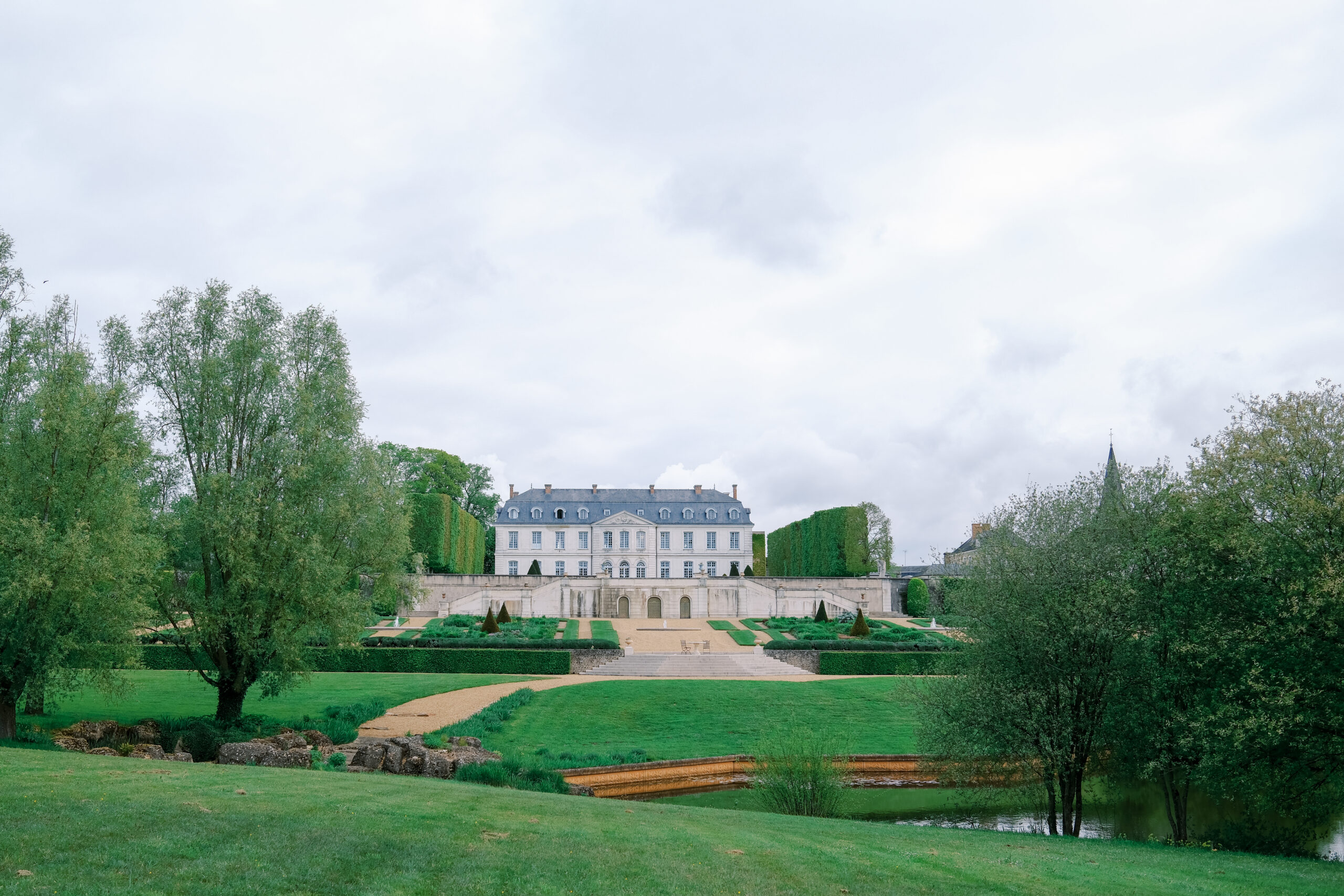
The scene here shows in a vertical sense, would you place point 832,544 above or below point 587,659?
above

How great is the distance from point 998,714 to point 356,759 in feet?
35.9

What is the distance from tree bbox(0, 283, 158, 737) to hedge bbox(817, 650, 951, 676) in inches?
979

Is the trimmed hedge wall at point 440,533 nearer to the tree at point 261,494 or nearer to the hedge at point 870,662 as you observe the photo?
the hedge at point 870,662

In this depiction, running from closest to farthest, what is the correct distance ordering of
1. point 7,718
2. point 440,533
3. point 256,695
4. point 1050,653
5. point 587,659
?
point 1050,653
point 7,718
point 256,695
point 587,659
point 440,533

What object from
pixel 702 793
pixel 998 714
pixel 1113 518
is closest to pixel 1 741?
pixel 702 793

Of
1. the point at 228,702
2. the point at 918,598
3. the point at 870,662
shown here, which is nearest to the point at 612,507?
the point at 918,598

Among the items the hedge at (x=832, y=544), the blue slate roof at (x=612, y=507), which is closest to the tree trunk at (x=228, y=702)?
the hedge at (x=832, y=544)

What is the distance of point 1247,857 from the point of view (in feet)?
43.5

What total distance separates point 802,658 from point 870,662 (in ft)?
10.7

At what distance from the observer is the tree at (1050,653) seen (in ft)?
49.9

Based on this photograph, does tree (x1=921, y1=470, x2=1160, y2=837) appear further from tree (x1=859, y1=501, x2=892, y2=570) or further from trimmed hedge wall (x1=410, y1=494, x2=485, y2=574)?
tree (x1=859, y1=501, x2=892, y2=570)

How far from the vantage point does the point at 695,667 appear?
35.7 metres

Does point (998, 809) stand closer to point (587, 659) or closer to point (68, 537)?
Answer: point (68, 537)

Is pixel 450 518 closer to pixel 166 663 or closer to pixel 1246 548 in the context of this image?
pixel 166 663
